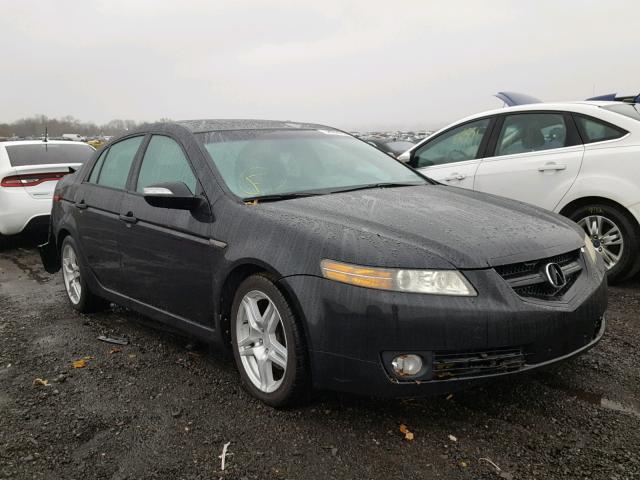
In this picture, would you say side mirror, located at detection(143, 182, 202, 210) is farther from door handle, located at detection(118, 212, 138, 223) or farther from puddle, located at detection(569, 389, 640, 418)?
puddle, located at detection(569, 389, 640, 418)

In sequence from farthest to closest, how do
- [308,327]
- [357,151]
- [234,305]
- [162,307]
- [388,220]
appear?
[357,151] < [162,307] < [234,305] < [388,220] < [308,327]

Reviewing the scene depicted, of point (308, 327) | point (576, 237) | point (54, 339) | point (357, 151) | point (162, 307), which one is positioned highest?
point (357, 151)

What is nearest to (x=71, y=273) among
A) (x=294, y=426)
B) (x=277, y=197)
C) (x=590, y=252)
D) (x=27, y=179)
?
(x=277, y=197)

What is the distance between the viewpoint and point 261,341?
3070 mm

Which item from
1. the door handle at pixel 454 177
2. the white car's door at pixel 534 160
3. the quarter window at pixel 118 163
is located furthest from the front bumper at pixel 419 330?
the door handle at pixel 454 177

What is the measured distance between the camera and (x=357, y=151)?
424 centimetres

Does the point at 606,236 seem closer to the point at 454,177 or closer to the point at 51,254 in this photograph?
the point at 454,177

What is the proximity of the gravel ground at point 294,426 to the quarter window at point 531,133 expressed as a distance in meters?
2.21

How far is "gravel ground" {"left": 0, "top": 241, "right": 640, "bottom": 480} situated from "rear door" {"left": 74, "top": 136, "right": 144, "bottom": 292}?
71cm

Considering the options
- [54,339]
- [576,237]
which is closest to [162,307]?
[54,339]

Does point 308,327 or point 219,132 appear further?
point 219,132

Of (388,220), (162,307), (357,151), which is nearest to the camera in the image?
(388,220)

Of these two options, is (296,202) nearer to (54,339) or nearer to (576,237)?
(576,237)

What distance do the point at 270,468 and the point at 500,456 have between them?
980mm
